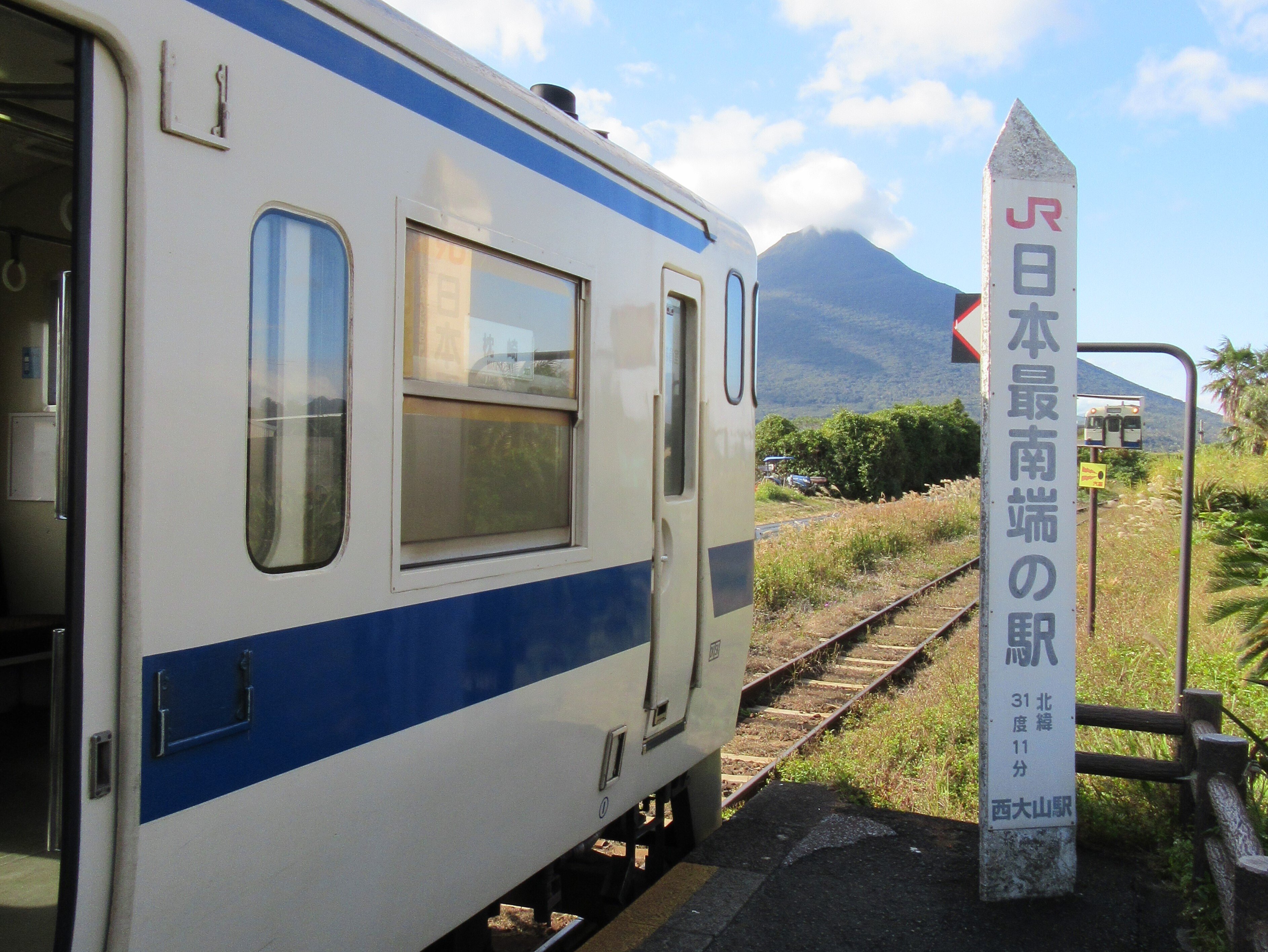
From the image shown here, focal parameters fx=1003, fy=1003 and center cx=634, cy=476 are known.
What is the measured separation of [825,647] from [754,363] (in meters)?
5.75

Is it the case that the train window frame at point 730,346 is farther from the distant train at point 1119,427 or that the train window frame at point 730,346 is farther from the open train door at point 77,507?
the distant train at point 1119,427

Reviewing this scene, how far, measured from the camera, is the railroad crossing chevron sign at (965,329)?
7.81 m

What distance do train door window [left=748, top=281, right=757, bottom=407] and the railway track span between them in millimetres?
1704

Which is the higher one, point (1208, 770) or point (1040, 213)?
point (1040, 213)

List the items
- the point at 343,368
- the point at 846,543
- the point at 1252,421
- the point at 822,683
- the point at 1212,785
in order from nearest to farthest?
the point at 343,368 → the point at 1212,785 → the point at 822,683 → the point at 846,543 → the point at 1252,421

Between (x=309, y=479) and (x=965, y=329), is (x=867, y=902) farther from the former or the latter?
(x=965, y=329)

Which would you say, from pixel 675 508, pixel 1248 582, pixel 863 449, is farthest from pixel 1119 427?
pixel 863 449

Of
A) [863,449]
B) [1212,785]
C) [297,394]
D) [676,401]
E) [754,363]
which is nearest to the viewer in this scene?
[297,394]

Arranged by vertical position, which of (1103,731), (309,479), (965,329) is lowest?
(1103,731)

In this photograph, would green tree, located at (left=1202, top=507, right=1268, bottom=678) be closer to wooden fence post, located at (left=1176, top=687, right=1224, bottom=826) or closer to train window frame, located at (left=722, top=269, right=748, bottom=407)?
wooden fence post, located at (left=1176, top=687, right=1224, bottom=826)

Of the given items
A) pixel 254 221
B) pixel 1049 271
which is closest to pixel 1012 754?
pixel 1049 271

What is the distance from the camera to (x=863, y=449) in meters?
36.2

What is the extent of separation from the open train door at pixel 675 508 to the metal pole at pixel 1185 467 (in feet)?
7.91

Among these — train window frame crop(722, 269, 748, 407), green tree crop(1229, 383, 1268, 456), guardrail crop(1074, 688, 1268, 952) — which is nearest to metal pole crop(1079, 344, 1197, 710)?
guardrail crop(1074, 688, 1268, 952)
